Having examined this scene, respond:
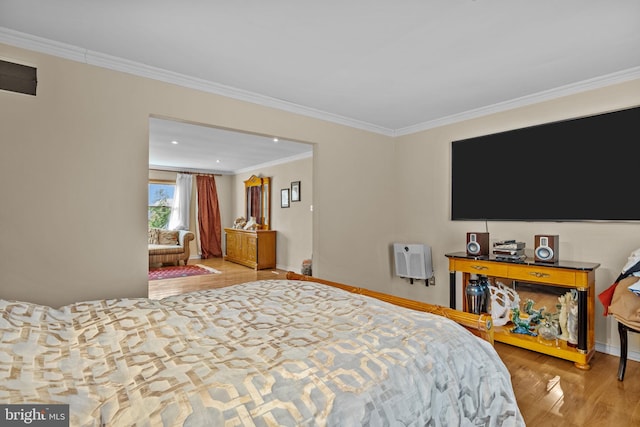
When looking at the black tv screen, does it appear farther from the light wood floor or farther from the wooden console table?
the light wood floor

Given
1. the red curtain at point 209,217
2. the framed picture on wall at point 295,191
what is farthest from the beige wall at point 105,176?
the red curtain at point 209,217

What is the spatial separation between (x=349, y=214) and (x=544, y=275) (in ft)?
6.78

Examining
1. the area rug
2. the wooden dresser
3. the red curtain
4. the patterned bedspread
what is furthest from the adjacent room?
the red curtain

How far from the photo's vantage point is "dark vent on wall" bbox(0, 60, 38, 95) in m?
2.10

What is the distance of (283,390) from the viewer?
3.22 ft

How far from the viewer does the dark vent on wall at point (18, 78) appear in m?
2.10

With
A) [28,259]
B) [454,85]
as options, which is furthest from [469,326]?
[28,259]

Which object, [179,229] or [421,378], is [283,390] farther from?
[179,229]

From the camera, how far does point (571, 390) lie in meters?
2.28

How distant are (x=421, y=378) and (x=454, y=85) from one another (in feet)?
8.77

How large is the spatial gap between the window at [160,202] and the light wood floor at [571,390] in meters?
7.99

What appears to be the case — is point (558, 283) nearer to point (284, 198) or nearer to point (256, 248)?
point (284, 198)

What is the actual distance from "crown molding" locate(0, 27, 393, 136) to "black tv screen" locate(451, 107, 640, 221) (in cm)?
183

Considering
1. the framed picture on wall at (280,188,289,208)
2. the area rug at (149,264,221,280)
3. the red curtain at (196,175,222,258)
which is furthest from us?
the red curtain at (196,175,222,258)
